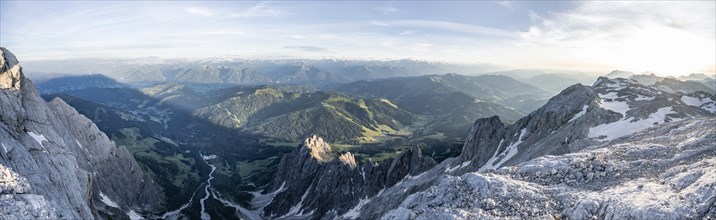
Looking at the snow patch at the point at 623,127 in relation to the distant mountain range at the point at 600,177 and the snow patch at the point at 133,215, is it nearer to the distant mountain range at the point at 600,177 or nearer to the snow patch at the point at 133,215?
the distant mountain range at the point at 600,177

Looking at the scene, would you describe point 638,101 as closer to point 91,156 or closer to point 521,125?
point 521,125

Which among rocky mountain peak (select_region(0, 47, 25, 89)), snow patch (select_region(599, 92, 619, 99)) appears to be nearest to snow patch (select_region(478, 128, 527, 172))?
snow patch (select_region(599, 92, 619, 99))

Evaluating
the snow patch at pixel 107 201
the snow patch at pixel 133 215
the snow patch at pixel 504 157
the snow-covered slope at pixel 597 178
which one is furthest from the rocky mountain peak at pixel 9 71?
the snow patch at pixel 504 157

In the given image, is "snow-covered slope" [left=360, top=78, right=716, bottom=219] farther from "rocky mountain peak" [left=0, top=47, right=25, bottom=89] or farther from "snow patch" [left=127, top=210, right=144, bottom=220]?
"snow patch" [left=127, top=210, right=144, bottom=220]

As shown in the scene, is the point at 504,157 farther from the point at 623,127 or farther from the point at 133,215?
the point at 133,215

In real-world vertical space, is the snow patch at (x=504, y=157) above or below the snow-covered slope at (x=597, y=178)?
below

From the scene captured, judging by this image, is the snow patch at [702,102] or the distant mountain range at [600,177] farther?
the snow patch at [702,102]

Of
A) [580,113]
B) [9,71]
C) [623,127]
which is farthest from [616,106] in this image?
[9,71]
